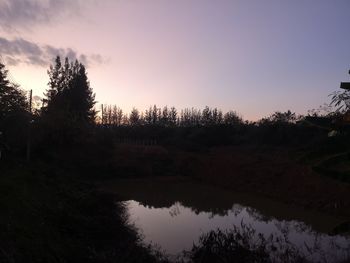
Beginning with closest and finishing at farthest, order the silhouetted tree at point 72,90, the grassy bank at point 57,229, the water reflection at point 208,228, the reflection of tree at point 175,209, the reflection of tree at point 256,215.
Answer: the grassy bank at point 57,229 < the water reflection at point 208,228 < the reflection of tree at point 256,215 < the reflection of tree at point 175,209 < the silhouetted tree at point 72,90

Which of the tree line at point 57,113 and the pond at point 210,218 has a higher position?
the tree line at point 57,113

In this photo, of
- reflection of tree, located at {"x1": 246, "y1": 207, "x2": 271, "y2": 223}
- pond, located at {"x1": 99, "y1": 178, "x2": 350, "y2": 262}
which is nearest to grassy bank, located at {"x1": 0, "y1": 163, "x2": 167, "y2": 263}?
pond, located at {"x1": 99, "y1": 178, "x2": 350, "y2": 262}

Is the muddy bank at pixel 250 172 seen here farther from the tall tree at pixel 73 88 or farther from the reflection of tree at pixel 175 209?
the tall tree at pixel 73 88

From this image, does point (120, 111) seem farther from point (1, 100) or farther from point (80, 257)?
point (80, 257)

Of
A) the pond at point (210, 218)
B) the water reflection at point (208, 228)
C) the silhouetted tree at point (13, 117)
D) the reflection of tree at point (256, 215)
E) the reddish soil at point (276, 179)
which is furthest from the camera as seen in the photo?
the silhouetted tree at point (13, 117)

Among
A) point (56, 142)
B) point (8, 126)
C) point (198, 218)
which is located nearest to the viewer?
point (198, 218)

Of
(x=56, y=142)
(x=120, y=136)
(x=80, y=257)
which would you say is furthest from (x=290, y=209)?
(x=120, y=136)

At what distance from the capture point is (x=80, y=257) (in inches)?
330

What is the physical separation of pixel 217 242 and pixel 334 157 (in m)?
6.34

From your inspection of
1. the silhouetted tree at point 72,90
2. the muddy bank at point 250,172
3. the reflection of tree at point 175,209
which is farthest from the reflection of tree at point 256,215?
the silhouetted tree at point 72,90

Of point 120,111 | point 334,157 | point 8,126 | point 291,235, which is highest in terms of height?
point 120,111

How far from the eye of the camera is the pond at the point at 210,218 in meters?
13.6

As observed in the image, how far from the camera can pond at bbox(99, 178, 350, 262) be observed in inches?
537

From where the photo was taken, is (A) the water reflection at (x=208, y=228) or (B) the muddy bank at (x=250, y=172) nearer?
(A) the water reflection at (x=208, y=228)
